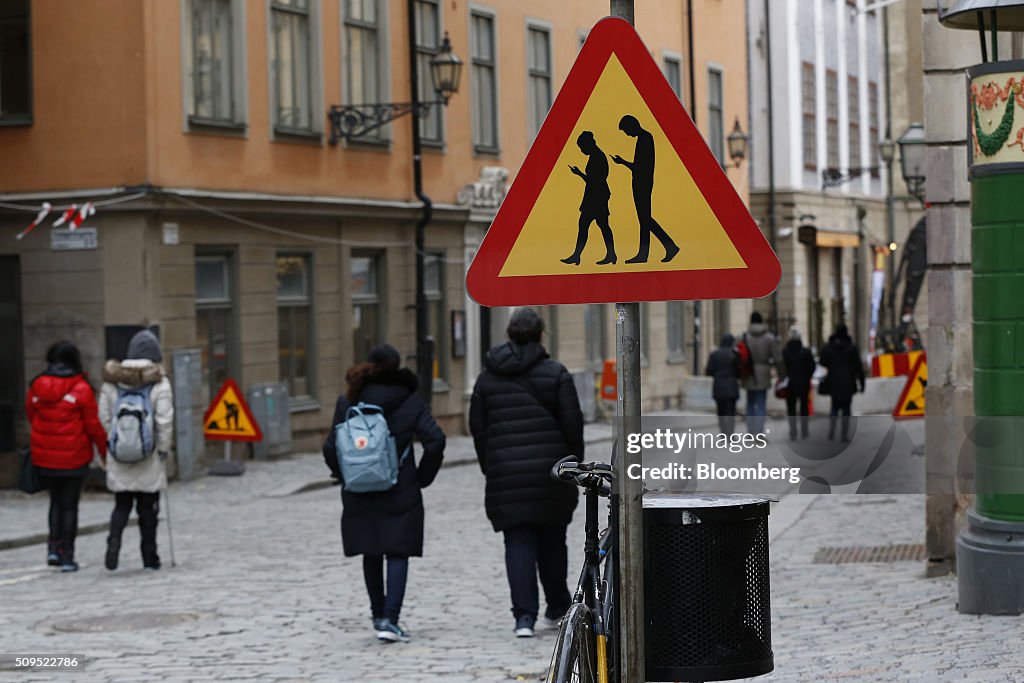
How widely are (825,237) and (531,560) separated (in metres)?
38.8

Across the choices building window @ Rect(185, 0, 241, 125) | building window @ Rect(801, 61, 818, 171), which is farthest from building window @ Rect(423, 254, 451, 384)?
building window @ Rect(801, 61, 818, 171)

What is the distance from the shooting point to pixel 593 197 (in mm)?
5023

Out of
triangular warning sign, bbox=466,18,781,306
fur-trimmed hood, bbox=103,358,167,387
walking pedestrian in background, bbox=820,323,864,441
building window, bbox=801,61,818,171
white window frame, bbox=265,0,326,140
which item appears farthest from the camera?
building window, bbox=801,61,818,171

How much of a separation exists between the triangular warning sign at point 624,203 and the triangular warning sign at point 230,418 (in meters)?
15.7

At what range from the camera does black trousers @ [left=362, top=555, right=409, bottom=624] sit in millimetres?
10352

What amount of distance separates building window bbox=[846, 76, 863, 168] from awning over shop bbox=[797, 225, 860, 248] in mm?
2437

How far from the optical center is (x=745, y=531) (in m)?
5.84

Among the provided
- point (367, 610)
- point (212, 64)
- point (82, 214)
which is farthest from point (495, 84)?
point (367, 610)

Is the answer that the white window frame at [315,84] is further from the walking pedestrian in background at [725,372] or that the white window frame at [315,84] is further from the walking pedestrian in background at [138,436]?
the walking pedestrian in background at [138,436]

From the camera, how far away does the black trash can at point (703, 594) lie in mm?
5629

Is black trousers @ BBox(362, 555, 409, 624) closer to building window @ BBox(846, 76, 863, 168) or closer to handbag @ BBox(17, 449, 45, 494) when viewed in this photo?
handbag @ BBox(17, 449, 45, 494)

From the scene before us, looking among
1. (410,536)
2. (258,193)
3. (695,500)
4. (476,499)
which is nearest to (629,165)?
(695,500)

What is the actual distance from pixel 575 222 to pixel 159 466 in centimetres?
977

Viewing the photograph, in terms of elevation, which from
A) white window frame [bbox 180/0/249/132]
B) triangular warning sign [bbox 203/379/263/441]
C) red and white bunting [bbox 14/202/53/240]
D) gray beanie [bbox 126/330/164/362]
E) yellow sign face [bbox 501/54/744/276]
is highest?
white window frame [bbox 180/0/249/132]
